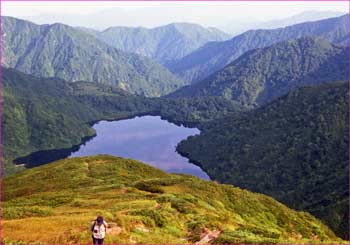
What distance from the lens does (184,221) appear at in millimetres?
52312

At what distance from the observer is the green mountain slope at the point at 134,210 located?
40.9m

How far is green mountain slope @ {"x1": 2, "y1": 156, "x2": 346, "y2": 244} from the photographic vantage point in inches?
1609

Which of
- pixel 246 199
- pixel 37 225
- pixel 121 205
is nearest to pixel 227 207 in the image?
pixel 246 199

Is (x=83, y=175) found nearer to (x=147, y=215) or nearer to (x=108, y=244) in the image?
(x=147, y=215)

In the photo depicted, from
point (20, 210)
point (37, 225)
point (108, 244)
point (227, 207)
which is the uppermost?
point (227, 207)

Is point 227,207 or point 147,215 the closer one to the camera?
point 147,215

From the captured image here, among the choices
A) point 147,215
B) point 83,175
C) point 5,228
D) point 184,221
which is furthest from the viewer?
point 83,175

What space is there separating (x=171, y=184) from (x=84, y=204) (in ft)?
111

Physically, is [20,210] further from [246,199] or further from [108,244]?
[246,199]

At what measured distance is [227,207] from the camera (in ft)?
279

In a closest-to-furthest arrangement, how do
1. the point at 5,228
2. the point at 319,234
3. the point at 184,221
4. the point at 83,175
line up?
the point at 5,228 < the point at 184,221 < the point at 319,234 < the point at 83,175

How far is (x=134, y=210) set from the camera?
52188 mm

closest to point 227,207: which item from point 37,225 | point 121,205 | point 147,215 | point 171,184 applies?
point 171,184

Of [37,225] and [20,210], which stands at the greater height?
[20,210]
